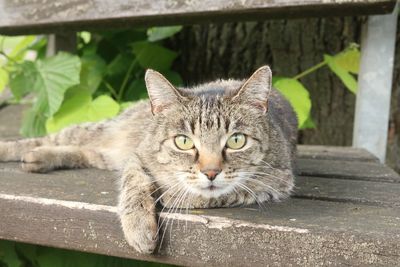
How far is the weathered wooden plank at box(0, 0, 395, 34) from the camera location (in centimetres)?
213

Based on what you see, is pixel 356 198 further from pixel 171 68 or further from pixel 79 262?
pixel 171 68

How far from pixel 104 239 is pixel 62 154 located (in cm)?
71

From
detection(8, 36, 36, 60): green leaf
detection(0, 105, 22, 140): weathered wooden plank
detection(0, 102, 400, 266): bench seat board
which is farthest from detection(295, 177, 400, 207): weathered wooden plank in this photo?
detection(8, 36, 36, 60): green leaf

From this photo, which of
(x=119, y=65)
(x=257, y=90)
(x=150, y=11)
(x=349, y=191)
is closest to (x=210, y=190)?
(x=257, y=90)

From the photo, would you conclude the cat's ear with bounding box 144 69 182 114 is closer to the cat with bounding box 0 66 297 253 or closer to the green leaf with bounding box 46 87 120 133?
the cat with bounding box 0 66 297 253

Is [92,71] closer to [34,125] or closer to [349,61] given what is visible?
[34,125]

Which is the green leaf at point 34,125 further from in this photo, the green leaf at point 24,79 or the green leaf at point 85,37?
the green leaf at point 85,37

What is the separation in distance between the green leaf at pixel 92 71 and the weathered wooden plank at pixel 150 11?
0.39 m

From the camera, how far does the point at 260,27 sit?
3.11 meters

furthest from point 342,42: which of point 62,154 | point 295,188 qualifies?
point 62,154

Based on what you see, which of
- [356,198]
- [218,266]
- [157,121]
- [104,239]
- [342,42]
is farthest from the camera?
[342,42]

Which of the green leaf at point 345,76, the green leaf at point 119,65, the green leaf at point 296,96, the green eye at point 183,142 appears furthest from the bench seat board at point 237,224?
the green leaf at point 119,65

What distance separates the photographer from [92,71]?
3.08 metres

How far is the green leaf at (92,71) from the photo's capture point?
294 cm
